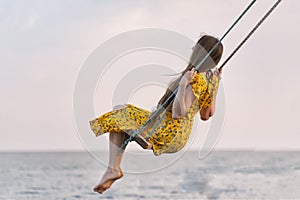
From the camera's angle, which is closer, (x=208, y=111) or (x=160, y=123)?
(x=160, y=123)

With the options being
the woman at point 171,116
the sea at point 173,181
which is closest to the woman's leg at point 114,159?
the woman at point 171,116

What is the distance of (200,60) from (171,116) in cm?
39

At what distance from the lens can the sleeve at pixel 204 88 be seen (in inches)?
171

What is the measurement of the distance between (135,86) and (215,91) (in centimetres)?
51

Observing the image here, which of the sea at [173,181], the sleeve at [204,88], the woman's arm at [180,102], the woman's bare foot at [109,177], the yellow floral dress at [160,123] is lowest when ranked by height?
the sea at [173,181]

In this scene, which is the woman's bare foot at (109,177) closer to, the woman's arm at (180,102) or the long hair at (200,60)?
the long hair at (200,60)

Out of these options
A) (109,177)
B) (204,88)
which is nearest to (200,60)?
(204,88)

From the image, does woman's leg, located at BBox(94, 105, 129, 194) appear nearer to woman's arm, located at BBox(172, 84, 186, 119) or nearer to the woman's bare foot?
the woman's bare foot

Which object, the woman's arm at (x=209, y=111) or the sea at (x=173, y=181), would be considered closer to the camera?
the woman's arm at (x=209, y=111)

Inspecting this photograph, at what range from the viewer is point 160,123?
4.39m

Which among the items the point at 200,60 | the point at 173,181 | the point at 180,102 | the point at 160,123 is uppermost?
the point at 200,60

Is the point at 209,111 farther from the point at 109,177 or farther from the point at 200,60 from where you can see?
the point at 109,177

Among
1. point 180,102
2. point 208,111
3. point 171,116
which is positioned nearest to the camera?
point 180,102

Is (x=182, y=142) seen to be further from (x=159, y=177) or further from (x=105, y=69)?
(x=159, y=177)
